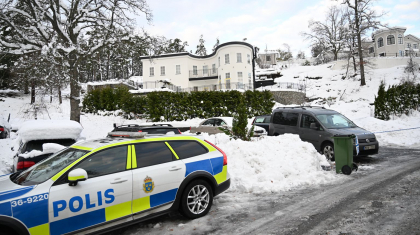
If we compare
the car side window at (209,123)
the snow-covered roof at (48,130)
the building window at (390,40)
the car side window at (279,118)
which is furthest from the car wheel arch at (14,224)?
the building window at (390,40)

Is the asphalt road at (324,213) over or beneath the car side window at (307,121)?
beneath

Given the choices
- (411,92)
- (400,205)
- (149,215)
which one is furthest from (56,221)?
(411,92)

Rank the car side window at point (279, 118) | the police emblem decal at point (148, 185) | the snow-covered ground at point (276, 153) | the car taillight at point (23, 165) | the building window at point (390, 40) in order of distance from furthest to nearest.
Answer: the building window at point (390, 40), the car side window at point (279, 118), the snow-covered ground at point (276, 153), the car taillight at point (23, 165), the police emblem decal at point (148, 185)

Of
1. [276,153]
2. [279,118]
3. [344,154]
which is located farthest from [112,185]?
[279,118]

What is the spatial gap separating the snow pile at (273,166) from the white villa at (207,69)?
102ft

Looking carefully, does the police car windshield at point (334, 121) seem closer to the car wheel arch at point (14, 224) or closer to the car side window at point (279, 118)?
the car side window at point (279, 118)

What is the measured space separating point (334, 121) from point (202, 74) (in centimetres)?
3559

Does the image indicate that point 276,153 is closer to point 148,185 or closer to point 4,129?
point 148,185

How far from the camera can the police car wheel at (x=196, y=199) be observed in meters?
4.55

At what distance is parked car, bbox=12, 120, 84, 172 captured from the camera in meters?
6.66

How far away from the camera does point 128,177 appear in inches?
158

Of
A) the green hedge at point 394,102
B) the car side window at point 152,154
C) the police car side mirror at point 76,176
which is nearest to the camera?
the police car side mirror at point 76,176

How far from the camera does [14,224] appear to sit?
2984mm

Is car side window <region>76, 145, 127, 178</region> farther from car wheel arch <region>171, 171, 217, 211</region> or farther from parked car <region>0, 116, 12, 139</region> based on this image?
parked car <region>0, 116, 12, 139</region>
